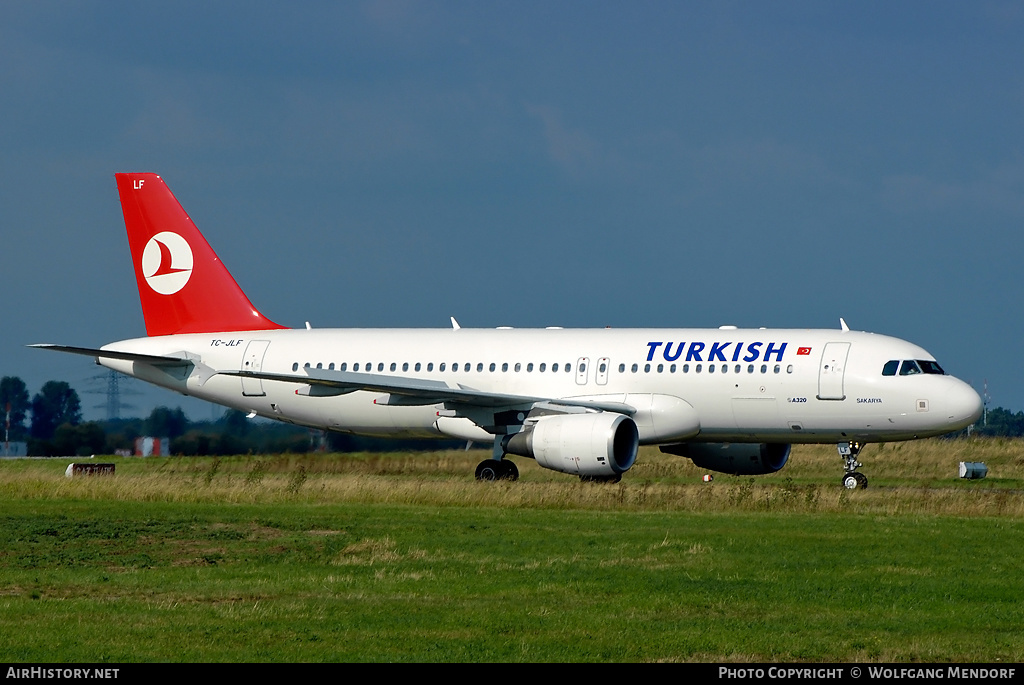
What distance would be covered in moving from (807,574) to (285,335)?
73.5ft

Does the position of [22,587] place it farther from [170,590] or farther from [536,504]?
[536,504]

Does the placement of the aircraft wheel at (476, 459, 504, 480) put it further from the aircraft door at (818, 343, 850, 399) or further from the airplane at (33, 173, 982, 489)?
the aircraft door at (818, 343, 850, 399)

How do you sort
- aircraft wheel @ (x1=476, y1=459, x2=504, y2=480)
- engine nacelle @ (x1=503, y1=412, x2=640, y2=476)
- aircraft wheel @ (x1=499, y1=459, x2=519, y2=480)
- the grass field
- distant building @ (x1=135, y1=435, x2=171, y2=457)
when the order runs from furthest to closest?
distant building @ (x1=135, y1=435, x2=171, y2=457), aircraft wheel @ (x1=499, y1=459, x2=519, y2=480), aircraft wheel @ (x1=476, y1=459, x2=504, y2=480), engine nacelle @ (x1=503, y1=412, x2=640, y2=476), the grass field

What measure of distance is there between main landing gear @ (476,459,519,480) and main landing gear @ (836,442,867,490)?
7.12 m

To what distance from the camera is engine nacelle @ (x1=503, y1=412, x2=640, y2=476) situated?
2745 centimetres

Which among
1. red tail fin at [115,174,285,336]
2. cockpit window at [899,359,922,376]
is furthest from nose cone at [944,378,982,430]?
red tail fin at [115,174,285,336]

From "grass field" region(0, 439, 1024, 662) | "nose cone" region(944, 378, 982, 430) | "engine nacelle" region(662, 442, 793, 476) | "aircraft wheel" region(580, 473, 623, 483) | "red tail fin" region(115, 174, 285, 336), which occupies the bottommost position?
"grass field" region(0, 439, 1024, 662)

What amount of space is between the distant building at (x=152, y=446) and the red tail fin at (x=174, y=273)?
20.2 ft

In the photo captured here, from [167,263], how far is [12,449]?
16.8m

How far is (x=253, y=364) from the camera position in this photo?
34781 millimetres

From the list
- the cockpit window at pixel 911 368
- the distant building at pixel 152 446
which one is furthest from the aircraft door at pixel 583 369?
the distant building at pixel 152 446

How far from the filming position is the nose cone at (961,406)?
28.4 meters
